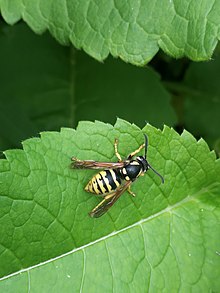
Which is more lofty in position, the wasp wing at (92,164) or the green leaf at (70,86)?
the green leaf at (70,86)

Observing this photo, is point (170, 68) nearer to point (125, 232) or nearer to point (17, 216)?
point (125, 232)

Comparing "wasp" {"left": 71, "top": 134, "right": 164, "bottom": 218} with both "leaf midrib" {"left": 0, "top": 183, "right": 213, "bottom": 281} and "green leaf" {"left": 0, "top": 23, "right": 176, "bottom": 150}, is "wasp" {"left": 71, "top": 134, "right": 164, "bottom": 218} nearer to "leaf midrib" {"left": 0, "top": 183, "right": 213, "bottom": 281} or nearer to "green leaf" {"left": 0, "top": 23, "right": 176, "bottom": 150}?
"leaf midrib" {"left": 0, "top": 183, "right": 213, "bottom": 281}

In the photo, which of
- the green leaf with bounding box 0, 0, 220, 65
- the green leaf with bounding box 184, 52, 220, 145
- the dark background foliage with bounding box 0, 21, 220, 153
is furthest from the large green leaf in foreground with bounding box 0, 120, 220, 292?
the green leaf with bounding box 184, 52, 220, 145

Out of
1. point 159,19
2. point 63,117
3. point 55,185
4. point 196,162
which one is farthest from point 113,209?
point 63,117

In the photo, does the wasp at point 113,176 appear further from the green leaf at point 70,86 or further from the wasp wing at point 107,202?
the green leaf at point 70,86

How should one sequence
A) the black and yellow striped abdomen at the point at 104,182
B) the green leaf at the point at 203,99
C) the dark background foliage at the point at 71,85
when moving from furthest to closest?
1. the green leaf at the point at 203,99
2. the dark background foliage at the point at 71,85
3. the black and yellow striped abdomen at the point at 104,182

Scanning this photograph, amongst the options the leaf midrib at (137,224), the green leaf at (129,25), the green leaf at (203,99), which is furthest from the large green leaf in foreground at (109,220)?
the green leaf at (203,99)

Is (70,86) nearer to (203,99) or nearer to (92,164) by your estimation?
(203,99)
